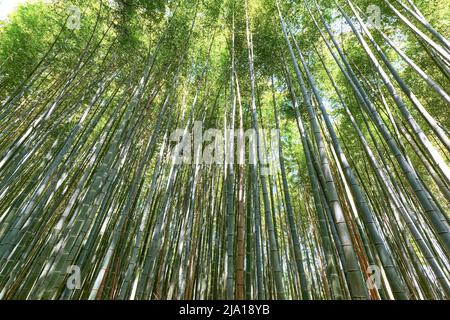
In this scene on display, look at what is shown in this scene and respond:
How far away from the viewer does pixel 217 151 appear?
4059mm

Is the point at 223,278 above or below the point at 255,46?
below

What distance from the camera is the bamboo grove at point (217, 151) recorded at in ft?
6.50

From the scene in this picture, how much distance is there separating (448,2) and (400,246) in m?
3.51

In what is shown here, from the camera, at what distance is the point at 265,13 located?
4113mm

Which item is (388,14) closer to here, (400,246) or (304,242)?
(400,246)

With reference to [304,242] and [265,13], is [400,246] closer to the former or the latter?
[304,242]

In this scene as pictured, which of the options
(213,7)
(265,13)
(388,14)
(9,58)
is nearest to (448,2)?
(388,14)

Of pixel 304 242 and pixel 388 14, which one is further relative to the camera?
pixel 304 242

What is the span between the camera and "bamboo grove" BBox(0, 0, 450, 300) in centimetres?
198

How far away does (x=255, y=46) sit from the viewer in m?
4.16
